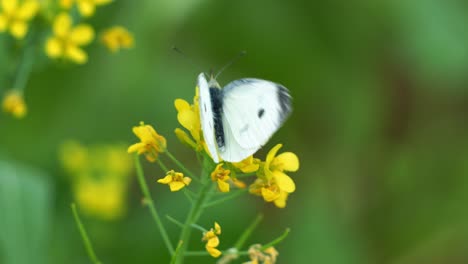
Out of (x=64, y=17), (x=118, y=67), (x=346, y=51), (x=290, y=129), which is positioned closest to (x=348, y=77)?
(x=346, y=51)

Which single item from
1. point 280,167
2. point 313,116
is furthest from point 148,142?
point 313,116

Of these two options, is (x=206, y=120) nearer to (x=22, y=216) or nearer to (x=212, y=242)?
(x=212, y=242)

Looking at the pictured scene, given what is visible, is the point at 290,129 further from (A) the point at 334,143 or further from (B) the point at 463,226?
(B) the point at 463,226

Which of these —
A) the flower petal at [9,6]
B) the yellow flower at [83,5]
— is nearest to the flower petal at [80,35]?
the yellow flower at [83,5]

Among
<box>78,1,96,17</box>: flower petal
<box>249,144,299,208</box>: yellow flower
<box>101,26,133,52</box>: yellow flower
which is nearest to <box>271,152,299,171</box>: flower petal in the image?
<box>249,144,299,208</box>: yellow flower

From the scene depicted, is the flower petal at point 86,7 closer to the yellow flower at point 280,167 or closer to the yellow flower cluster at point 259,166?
the yellow flower cluster at point 259,166

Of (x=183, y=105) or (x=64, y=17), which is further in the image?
(x=64, y=17)
